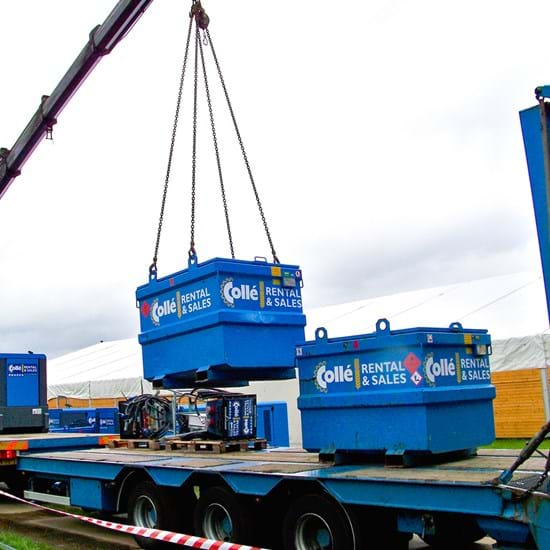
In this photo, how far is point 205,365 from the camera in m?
9.39

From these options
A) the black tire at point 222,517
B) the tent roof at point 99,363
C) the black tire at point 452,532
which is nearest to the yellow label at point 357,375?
the black tire at point 452,532

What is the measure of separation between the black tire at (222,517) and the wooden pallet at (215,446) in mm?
1376

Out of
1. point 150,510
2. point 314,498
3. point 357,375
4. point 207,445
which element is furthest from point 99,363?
point 314,498

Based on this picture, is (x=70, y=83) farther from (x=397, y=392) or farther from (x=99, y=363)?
(x=99, y=363)

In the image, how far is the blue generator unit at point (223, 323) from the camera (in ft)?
30.2

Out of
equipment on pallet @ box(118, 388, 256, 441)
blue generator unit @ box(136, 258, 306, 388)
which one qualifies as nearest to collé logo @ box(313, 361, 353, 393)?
blue generator unit @ box(136, 258, 306, 388)

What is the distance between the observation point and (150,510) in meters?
9.00

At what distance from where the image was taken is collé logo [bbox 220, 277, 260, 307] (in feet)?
30.2

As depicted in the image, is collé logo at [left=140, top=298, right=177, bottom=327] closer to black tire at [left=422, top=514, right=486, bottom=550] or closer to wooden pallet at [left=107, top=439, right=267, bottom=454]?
wooden pallet at [left=107, top=439, right=267, bottom=454]

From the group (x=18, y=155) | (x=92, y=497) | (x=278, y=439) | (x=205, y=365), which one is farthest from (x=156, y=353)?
(x=18, y=155)

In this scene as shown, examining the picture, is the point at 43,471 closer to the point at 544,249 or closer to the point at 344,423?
the point at 344,423

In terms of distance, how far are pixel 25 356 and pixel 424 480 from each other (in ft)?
38.1

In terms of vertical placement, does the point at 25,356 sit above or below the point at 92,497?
above

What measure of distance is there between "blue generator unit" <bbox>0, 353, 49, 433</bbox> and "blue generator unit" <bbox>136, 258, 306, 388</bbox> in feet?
19.5
